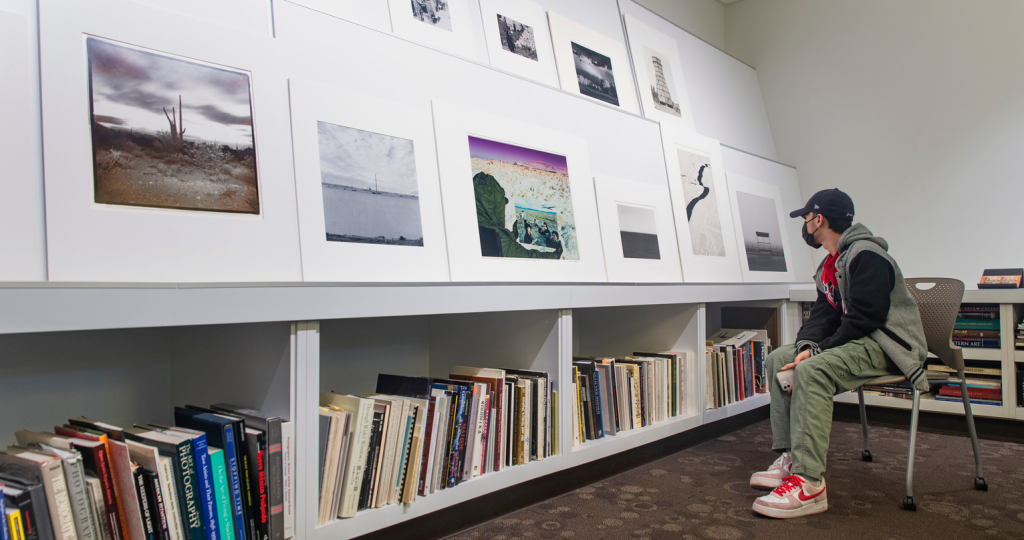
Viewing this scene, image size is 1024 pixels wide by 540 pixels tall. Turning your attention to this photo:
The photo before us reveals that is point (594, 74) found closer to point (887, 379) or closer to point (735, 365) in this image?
point (735, 365)

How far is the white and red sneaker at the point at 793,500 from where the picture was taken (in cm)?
198

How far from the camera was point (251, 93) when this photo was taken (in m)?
1.57

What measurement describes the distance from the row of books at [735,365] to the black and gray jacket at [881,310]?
1.95ft

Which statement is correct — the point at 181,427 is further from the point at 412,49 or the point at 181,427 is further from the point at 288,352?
the point at 412,49

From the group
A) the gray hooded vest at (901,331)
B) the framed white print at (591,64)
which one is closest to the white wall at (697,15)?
the framed white print at (591,64)

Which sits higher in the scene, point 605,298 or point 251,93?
point 251,93

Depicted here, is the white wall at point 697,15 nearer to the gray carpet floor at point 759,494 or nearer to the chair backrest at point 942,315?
the chair backrest at point 942,315

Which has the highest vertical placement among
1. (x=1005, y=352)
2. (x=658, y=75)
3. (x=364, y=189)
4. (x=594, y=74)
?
(x=658, y=75)

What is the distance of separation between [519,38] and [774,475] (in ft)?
6.41

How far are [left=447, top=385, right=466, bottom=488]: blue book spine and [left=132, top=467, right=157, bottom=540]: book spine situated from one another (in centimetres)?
78

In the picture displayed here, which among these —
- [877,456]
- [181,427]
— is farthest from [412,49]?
[877,456]

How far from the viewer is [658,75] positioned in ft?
11.0

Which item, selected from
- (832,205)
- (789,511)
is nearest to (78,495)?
(789,511)

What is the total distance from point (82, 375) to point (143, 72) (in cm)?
74
